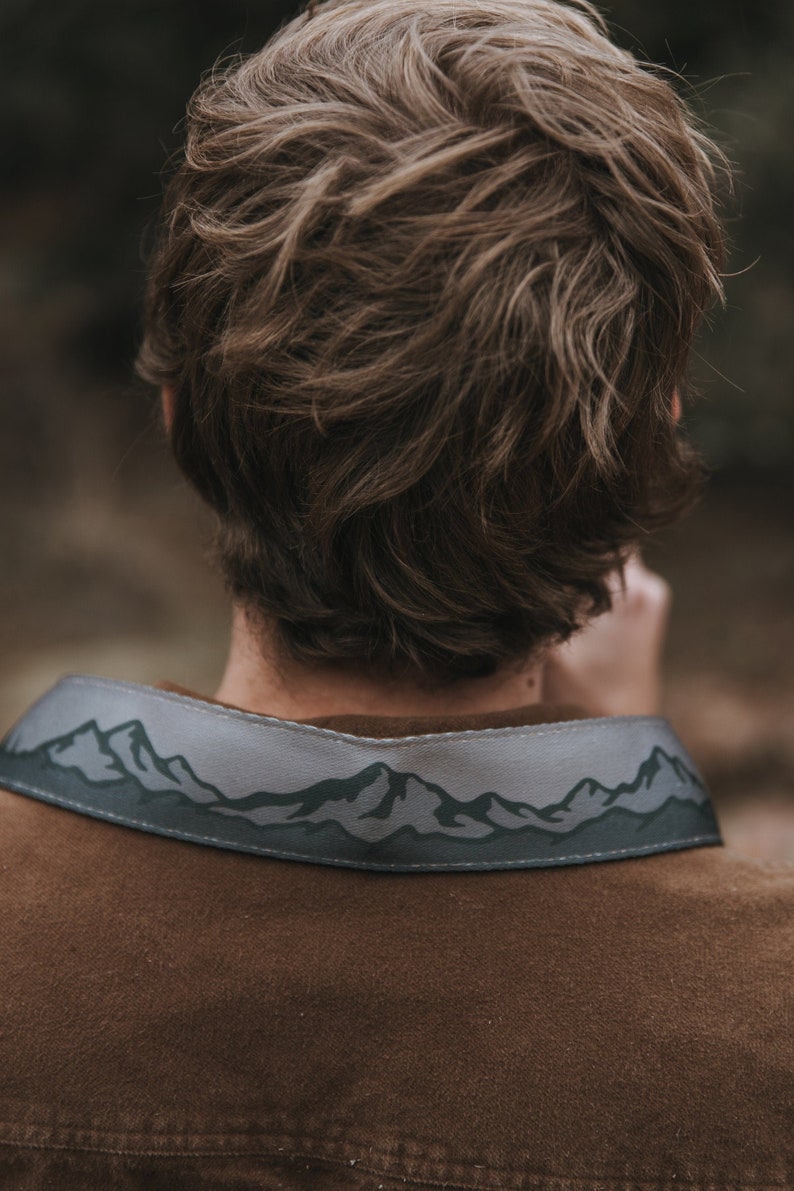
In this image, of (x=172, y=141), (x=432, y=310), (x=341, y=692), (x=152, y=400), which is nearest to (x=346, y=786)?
(x=341, y=692)

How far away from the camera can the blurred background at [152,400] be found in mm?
2039

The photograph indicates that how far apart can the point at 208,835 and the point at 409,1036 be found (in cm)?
21

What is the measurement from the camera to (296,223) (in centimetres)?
76

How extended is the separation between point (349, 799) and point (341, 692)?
15 centimetres

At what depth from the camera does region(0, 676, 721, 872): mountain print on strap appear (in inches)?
31.8

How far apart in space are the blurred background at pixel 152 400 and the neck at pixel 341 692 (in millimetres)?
1041

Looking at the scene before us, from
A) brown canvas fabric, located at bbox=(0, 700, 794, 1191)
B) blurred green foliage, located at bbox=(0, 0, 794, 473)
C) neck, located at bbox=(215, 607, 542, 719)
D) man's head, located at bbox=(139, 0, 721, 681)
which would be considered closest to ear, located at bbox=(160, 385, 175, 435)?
man's head, located at bbox=(139, 0, 721, 681)

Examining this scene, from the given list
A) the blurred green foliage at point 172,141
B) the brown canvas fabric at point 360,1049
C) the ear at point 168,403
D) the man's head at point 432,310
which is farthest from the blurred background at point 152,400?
the brown canvas fabric at point 360,1049

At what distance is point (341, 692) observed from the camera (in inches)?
37.0

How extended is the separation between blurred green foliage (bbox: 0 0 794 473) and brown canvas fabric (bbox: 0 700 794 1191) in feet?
4.80

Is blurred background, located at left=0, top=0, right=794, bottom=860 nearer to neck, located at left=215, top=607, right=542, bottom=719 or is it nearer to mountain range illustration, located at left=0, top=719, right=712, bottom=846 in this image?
neck, located at left=215, top=607, right=542, bottom=719

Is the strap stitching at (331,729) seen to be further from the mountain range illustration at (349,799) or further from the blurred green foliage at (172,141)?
the blurred green foliage at (172,141)

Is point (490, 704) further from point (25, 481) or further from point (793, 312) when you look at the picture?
point (25, 481)

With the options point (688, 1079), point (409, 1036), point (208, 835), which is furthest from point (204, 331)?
point (688, 1079)
